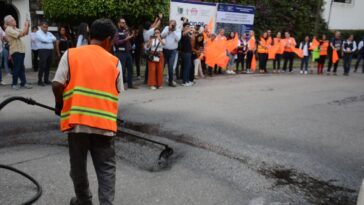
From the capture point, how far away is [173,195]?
4.75 m

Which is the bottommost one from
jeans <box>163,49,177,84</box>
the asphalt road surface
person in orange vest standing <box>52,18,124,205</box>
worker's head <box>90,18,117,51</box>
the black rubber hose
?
the asphalt road surface

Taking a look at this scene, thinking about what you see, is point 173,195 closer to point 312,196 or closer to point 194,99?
point 312,196

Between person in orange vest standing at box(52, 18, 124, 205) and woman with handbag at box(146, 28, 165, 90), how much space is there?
27.3 feet

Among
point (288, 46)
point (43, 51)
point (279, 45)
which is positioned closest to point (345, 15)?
point (288, 46)

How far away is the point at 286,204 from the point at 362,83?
12.1m

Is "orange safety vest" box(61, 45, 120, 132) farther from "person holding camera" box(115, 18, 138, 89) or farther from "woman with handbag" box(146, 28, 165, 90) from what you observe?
"woman with handbag" box(146, 28, 165, 90)

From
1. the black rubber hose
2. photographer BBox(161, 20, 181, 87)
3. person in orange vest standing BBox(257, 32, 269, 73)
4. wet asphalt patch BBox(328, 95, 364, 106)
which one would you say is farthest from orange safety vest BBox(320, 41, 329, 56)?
the black rubber hose

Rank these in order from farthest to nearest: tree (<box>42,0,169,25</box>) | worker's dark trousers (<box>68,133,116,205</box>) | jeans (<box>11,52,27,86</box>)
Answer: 1. tree (<box>42,0,169,25</box>)
2. jeans (<box>11,52,27,86</box>)
3. worker's dark trousers (<box>68,133,116,205</box>)

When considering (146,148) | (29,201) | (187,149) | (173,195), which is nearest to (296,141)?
(187,149)

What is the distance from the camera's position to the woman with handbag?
1221 cm

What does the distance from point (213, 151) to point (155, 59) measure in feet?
20.7

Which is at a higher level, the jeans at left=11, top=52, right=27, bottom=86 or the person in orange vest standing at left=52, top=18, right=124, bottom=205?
the person in orange vest standing at left=52, top=18, right=124, bottom=205

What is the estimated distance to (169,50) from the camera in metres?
12.9

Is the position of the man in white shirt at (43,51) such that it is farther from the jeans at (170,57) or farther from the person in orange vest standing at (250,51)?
the person in orange vest standing at (250,51)
